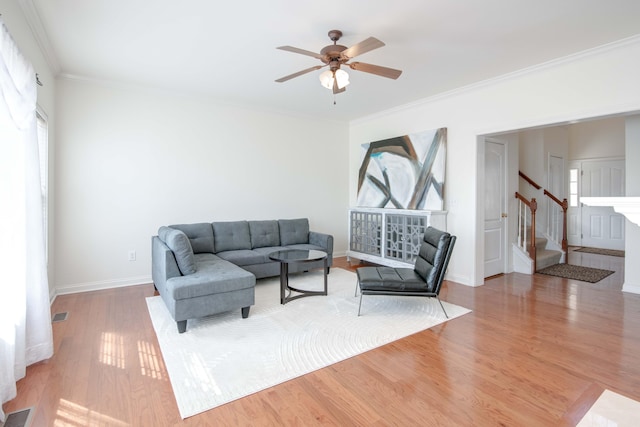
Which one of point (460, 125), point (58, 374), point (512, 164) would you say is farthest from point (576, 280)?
point (58, 374)

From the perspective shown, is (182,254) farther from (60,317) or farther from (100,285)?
(100,285)

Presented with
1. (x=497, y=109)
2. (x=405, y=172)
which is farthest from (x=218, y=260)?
(x=497, y=109)

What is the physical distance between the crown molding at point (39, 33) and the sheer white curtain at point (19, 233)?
→ 662mm

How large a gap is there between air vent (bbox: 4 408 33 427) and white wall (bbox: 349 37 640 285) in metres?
4.59

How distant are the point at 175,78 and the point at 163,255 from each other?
A: 2.28m

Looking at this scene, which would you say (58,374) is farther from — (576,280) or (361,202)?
(576,280)

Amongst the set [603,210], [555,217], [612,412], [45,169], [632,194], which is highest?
[45,169]

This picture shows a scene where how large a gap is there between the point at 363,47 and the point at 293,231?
3298 mm

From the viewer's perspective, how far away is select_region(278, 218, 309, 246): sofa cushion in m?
5.23

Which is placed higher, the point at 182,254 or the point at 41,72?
the point at 41,72

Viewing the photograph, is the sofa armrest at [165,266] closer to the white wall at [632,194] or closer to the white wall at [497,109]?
the white wall at [497,109]

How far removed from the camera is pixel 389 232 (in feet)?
16.7

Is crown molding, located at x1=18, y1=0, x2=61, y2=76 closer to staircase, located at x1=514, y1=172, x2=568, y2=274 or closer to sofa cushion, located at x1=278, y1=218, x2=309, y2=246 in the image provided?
sofa cushion, located at x1=278, y1=218, x2=309, y2=246

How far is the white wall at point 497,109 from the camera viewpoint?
3.18 metres
